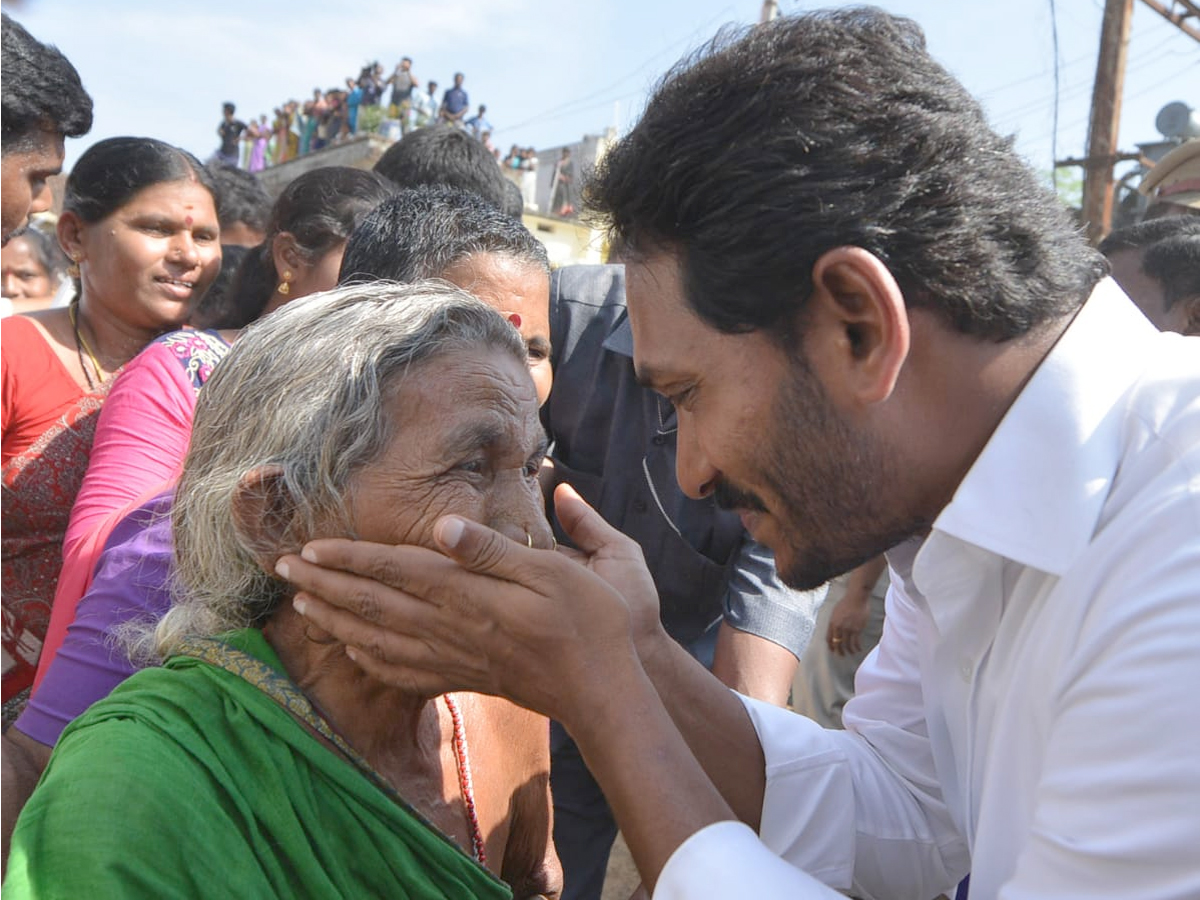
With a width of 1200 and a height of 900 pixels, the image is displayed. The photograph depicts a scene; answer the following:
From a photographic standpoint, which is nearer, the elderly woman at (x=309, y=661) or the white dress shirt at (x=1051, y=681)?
the white dress shirt at (x=1051, y=681)

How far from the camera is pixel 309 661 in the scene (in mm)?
2213

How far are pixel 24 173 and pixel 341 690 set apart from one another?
2.15 m

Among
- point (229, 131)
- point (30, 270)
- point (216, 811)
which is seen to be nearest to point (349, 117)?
point (229, 131)

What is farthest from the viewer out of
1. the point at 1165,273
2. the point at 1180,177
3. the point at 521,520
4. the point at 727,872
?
the point at 1180,177

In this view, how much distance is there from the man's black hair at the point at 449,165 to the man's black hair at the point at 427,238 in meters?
1.20

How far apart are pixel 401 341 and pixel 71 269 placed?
8.77ft

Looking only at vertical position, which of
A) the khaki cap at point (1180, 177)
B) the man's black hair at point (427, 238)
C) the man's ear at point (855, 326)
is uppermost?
the khaki cap at point (1180, 177)

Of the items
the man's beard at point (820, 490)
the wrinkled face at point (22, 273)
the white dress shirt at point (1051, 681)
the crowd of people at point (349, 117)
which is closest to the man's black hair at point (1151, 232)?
the white dress shirt at point (1051, 681)

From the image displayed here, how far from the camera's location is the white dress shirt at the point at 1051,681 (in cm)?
155

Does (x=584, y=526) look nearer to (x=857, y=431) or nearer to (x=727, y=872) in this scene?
(x=857, y=431)

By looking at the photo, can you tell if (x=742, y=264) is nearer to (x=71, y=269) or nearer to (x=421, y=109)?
(x=71, y=269)

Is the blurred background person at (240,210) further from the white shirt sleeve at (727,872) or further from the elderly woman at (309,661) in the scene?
the white shirt sleeve at (727,872)

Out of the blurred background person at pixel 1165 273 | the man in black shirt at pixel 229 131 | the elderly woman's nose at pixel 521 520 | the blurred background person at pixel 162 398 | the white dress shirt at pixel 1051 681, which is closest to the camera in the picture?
the white dress shirt at pixel 1051 681

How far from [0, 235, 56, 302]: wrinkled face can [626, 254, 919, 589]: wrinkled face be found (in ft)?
26.4
